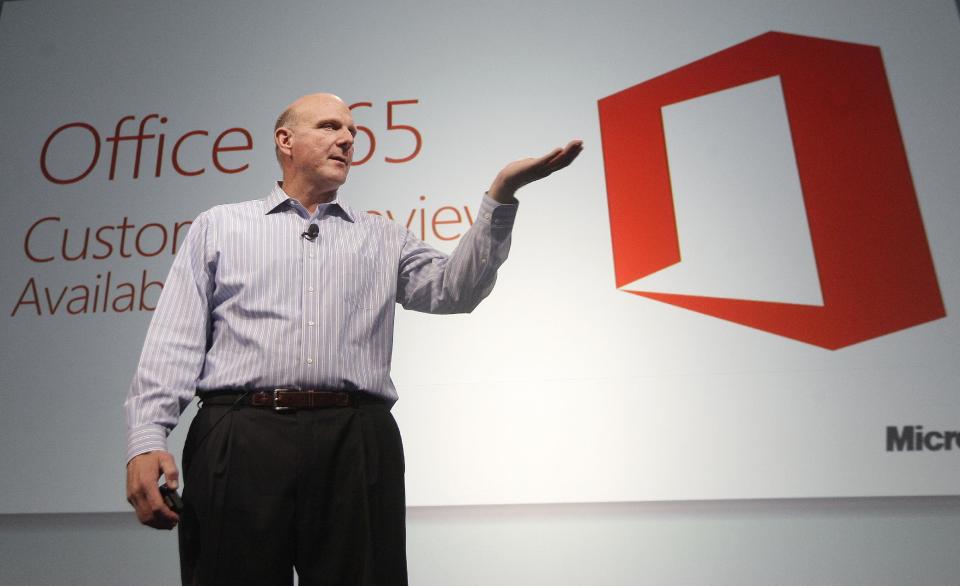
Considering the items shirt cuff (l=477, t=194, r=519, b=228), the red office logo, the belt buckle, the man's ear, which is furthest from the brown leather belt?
the red office logo

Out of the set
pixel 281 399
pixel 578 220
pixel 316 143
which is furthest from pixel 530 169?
pixel 578 220

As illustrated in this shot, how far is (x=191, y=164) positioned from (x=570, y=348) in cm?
157

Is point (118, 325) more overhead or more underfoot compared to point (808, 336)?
more overhead

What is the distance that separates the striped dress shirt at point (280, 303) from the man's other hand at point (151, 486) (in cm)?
3

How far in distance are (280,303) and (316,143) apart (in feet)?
1.17

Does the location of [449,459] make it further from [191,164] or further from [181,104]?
[181,104]

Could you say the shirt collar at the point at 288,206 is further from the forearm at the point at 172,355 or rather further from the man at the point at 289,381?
the forearm at the point at 172,355

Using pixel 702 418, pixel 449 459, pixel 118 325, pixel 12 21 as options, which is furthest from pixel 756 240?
pixel 12 21

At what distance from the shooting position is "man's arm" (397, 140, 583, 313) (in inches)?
45.2

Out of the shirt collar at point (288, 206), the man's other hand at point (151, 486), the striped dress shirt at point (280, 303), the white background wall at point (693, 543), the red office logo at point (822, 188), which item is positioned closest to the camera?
the man's other hand at point (151, 486)

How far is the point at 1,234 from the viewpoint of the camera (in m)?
2.49

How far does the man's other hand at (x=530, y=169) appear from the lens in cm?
112

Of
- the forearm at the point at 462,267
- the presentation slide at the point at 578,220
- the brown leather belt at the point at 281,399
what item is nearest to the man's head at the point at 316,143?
the forearm at the point at 462,267

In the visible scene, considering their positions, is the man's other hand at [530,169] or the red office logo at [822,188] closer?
the man's other hand at [530,169]
